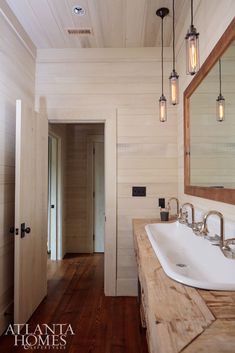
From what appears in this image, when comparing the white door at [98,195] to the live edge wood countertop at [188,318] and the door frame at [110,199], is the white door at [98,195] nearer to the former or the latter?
the door frame at [110,199]

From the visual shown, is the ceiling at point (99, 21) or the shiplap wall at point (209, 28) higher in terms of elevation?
the ceiling at point (99, 21)

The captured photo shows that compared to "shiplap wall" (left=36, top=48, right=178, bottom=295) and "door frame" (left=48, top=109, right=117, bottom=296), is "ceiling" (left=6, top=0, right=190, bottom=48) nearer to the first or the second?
"shiplap wall" (left=36, top=48, right=178, bottom=295)

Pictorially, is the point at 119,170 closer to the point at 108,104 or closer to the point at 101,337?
the point at 108,104

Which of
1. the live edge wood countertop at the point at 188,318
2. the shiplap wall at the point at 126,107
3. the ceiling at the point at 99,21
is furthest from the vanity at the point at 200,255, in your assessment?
the ceiling at the point at 99,21

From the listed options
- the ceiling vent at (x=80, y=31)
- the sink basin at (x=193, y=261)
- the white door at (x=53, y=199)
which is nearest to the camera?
the sink basin at (x=193, y=261)

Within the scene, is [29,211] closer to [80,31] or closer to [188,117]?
[188,117]

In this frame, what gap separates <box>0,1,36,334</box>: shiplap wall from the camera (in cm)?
203

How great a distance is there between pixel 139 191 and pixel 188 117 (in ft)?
3.13

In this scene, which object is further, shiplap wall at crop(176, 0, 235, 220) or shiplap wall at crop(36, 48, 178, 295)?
shiplap wall at crop(36, 48, 178, 295)

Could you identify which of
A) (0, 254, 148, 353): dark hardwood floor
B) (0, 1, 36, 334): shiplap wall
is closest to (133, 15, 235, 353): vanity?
(0, 254, 148, 353): dark hardwood floor

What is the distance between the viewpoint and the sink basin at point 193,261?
88 cm

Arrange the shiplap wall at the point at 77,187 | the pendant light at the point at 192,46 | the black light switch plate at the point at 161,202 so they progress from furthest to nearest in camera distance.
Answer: the shiplap wall at the point at 77,187 < the black light switch plate at the point at 161,202 < the pendant light at the point at 192,46

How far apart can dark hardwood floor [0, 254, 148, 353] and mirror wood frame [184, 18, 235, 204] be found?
1.26 metres

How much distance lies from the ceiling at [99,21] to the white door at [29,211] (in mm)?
860
